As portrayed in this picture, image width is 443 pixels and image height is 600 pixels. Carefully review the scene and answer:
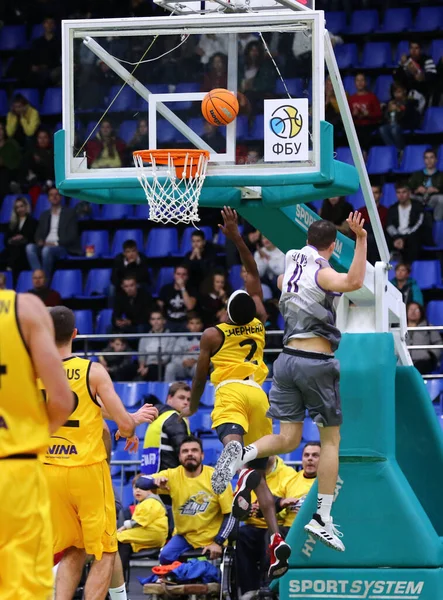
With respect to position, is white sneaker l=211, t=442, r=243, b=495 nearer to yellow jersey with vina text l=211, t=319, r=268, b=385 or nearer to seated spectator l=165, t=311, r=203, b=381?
yellow jersey with vina text l=211, t=319, r=268, b=385

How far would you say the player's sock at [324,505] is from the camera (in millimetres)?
8609

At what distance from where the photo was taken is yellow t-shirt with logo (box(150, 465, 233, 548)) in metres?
11.0

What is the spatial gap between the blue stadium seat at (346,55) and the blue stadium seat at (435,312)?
524 centimetres

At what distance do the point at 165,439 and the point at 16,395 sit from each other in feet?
21.5

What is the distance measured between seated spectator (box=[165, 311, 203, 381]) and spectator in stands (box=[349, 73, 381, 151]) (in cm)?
463

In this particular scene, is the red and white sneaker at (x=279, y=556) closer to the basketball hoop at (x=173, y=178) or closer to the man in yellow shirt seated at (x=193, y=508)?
the man in yellow shirt seated at (x=193, y=508)

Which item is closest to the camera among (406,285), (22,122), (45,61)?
(406,285)

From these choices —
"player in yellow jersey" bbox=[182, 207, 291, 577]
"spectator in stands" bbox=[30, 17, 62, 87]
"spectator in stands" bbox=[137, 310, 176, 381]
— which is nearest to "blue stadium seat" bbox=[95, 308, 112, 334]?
"spectator in stands" bbox=[137, 310, 176, 381]

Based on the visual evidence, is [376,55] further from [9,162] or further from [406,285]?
[9,162]

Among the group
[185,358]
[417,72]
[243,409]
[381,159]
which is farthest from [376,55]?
[243,409]

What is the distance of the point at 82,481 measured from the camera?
8023 millimetres

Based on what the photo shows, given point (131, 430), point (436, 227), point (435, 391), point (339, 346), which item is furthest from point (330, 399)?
point (436, 227)

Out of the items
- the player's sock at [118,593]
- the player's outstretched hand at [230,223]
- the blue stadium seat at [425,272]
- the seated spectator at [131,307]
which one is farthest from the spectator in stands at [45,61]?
the player's sock at [118,593]

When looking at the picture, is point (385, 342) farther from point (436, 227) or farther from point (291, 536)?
point (436, 227)
